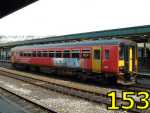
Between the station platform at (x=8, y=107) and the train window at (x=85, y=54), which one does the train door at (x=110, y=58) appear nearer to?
the train window at (x=85, y=54)

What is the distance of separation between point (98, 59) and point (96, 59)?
232 millimetres

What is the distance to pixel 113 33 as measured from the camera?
1008 inches

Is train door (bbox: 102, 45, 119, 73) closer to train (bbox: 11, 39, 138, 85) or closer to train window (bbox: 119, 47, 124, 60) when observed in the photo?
train (bbox: 11, 39, 138, 85)

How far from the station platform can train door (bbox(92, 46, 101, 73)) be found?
22.4 feet

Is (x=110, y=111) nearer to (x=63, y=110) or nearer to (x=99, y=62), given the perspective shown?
(x=63, y=110)

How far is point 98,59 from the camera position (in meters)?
19.4

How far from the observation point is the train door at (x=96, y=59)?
1934cm

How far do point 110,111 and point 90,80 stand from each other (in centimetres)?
1052

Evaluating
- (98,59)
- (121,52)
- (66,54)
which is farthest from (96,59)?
(66,54)

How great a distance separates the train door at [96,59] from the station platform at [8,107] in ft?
22.4

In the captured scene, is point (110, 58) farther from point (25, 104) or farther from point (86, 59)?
point (25, 104)

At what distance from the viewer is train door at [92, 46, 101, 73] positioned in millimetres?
19336

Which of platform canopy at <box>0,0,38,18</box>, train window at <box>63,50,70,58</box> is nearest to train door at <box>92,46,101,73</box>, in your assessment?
train window at <box>63,50,70,58</box>

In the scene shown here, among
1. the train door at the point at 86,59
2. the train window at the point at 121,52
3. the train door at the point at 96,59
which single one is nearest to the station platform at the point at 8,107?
the train door at the point at 96,59
